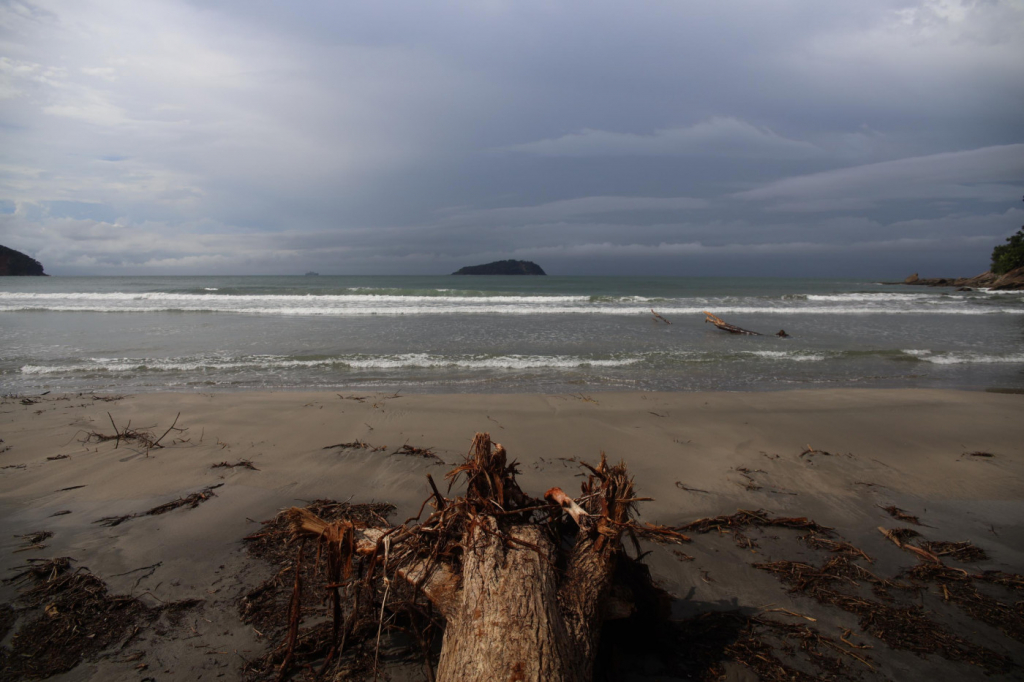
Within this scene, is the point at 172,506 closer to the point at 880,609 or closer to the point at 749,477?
the point at 880,609

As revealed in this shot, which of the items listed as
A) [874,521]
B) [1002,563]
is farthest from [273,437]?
[1002,563]

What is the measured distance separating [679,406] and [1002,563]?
11.7 feet

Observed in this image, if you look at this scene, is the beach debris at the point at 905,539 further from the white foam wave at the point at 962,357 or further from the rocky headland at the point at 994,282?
the rocky headland at the point at 994,282

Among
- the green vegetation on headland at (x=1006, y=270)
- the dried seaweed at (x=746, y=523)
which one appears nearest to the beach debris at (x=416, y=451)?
the dried seaweed at (x=746, y=523)

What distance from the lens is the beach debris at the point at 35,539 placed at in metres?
2.93

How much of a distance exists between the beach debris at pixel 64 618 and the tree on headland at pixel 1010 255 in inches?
2593

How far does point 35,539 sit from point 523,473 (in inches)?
139

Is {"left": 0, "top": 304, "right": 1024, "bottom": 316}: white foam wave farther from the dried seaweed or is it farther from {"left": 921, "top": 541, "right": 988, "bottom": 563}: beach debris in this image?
{"left": 921, "top": 541, "right": 988, "bottom": 563}: beach debris

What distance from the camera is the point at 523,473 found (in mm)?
4242

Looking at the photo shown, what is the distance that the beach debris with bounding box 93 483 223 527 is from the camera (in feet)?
10.9

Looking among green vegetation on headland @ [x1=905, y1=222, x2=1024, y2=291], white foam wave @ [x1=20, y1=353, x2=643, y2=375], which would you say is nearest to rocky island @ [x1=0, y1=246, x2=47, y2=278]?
white foam wave @ [x1=20, y1=353, x2=643, y2=375]

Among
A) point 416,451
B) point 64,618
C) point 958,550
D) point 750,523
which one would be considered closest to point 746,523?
point 750,523

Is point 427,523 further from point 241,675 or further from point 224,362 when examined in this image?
point 224,362

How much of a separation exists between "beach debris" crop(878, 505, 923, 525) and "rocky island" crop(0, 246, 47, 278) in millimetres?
105358
